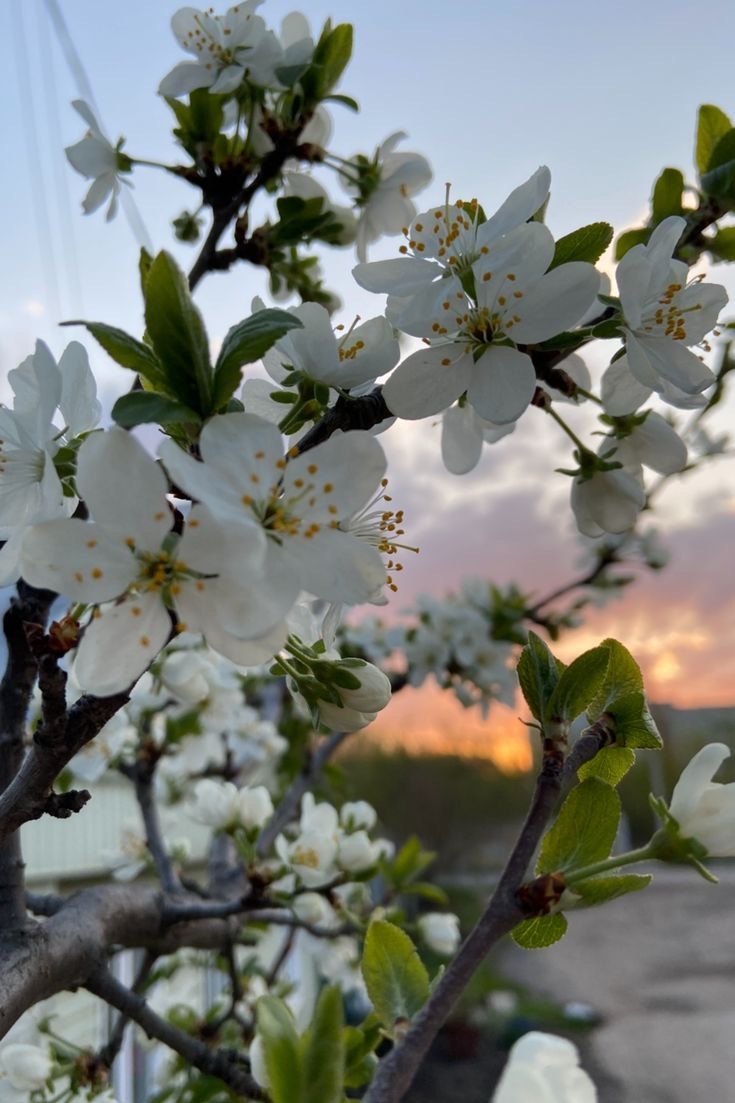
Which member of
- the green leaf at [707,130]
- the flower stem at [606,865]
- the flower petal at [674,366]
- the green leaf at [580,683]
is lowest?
the flower stem at [606,865]

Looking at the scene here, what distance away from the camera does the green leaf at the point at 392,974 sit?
0.54 metres

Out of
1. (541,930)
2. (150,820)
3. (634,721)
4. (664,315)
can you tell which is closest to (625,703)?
(634,721)

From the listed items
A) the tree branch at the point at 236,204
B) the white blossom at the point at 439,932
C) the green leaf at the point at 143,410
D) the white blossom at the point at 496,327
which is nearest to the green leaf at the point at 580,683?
the white blossom at the point at 496,327

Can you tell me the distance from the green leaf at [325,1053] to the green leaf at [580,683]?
0.66ft

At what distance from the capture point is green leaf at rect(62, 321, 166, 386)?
1.32 feet

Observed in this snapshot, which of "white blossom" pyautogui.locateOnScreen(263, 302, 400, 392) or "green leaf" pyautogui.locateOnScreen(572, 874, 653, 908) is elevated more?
"white blossom" pyautogui.locateOnScreen(263, 302, 400, 392)

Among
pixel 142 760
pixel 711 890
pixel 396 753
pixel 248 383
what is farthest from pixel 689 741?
pixel 248 383

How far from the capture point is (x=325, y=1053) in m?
0.34

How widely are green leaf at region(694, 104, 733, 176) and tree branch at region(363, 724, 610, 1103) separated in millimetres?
526

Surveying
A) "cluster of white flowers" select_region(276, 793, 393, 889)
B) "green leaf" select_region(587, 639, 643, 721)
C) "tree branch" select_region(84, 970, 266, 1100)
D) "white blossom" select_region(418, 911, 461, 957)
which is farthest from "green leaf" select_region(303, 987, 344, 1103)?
"white blossom" select_region(418, 911, 461, 957)

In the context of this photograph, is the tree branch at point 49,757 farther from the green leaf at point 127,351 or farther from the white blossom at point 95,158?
the white blossom at point 95,158

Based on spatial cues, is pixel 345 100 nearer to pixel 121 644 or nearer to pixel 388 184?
pixel 388 184

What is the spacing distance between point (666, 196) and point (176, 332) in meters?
0.47

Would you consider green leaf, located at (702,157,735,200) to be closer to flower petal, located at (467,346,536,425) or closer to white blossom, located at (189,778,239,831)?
flower petal, located at (467,346,536,425)
